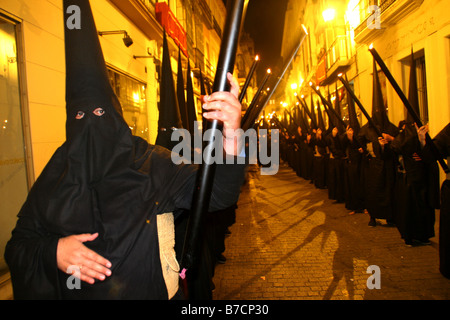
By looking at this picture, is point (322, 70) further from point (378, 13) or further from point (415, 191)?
point (415, 191)

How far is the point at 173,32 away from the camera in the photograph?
34.3 feet

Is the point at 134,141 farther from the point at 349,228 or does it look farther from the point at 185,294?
the point at 349,228

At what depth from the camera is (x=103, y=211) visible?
58.1 inches

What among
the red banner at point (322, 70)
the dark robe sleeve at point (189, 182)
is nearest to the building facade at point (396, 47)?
the red banner at point (322, 70)

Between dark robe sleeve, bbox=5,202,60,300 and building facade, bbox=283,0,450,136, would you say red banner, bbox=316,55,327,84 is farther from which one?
dark robe sleeve, bbox=5,202,60,300

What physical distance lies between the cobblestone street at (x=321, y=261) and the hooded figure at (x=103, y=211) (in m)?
2.65

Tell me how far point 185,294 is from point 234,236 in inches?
187

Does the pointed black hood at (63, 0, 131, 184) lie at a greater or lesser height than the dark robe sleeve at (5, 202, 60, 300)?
greater

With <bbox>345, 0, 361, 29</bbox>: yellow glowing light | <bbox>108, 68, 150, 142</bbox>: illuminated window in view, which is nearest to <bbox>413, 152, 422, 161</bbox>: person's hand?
<bbox>108, 68, 150, 142</bbox>: illuminated window

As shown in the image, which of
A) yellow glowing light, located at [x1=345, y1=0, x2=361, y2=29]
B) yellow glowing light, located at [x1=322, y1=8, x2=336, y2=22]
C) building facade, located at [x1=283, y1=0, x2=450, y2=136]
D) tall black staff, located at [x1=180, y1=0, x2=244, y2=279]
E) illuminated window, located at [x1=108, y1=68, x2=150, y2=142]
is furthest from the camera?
yellow glowing light, located at [x1=322, y1=8, x2=336, y2=22]

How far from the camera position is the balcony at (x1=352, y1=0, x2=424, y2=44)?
838 centimetres

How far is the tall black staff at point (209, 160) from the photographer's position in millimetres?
913
